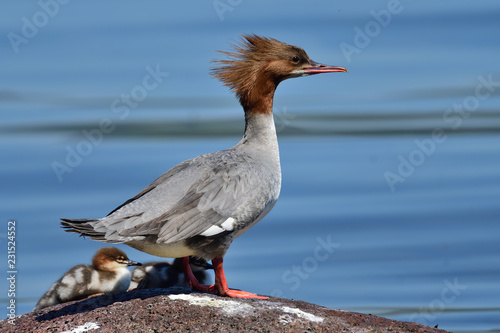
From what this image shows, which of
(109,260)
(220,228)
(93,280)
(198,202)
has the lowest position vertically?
(93,280)

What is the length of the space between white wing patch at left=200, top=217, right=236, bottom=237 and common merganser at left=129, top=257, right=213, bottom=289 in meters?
1.14

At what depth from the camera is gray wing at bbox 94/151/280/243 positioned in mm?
6066

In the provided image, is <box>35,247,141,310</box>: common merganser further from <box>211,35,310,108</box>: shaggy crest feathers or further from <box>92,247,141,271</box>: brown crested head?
<box>211,35,310,108</box>: shaggy crest feathers

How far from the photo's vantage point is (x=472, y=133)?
13281 millimetres

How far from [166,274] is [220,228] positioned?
1.42 meters

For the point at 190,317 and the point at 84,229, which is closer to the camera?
the point at 190,317

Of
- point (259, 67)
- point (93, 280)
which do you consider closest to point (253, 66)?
point (259, 67)

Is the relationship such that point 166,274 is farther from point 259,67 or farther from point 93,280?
point 259,67

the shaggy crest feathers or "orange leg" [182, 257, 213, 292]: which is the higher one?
the shaggy crest feathers

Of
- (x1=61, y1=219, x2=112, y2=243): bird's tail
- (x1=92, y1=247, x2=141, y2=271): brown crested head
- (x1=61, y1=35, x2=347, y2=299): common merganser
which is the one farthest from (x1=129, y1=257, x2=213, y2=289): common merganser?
(x1=61, y1=219, x2=112, y2=243): bird's tail

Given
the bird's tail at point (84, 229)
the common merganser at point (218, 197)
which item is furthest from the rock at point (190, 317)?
the bird's tail at point (84, 229)

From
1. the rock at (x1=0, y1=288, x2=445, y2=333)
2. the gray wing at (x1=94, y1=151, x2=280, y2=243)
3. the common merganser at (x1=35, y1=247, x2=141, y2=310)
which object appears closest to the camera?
the rock at (x1=0, y1=288, x2=445, y2=333)

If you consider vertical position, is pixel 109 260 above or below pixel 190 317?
above

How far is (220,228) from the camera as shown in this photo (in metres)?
6.30
